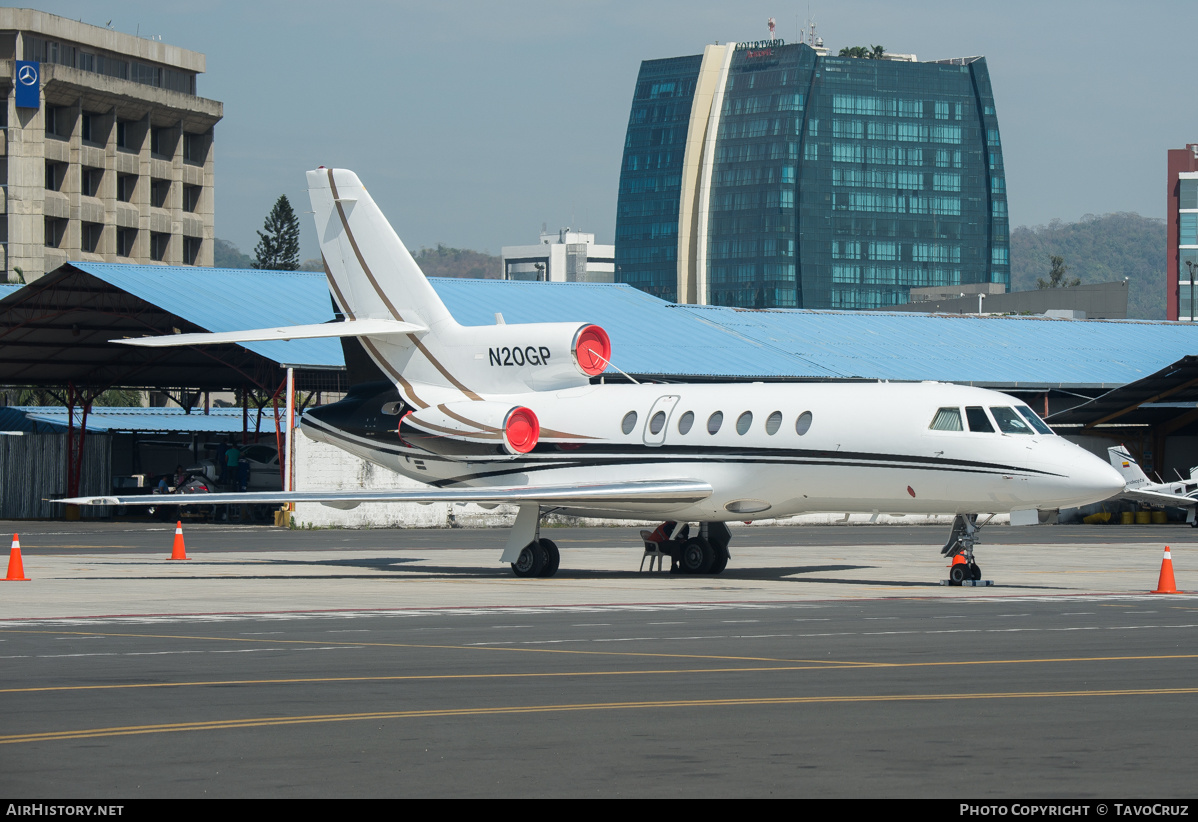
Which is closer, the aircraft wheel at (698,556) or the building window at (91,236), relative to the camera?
the aircraft wheel at (698,556)

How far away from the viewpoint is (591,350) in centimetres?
2931

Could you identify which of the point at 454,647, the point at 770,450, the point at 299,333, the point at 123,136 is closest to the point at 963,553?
the point at 770,450

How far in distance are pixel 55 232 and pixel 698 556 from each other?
340ft

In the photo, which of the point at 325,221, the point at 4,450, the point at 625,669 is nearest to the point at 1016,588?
the point at 625,669

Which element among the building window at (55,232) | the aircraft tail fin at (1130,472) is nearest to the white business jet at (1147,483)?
the aircraft tail fin at (1130,472)

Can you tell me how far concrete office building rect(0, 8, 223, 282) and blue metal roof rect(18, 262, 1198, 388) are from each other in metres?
65.6

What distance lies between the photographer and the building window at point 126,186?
417 ft

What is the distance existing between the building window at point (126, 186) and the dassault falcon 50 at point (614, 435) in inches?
4039

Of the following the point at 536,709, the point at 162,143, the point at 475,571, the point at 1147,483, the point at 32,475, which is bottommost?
the point at 475,571

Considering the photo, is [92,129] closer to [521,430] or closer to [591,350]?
[591,350]

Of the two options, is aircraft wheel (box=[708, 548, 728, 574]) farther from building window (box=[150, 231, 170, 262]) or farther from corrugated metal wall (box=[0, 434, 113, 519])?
building window (box=[150, 231, 170, 262])

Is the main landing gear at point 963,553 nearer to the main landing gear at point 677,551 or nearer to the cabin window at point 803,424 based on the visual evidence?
the cabin window at point 803,424
